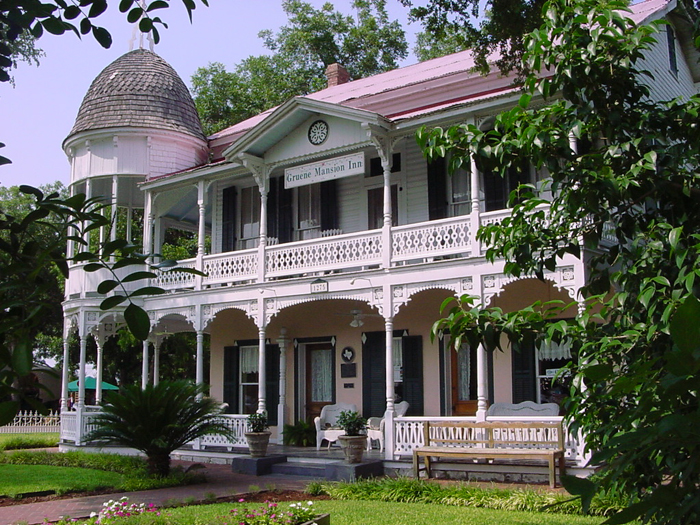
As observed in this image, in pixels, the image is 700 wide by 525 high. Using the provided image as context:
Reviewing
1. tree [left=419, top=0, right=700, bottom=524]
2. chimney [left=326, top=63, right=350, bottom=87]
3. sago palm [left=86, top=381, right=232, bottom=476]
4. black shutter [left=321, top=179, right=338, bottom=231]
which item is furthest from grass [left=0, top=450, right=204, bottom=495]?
chimney [left=326, top=63, right=350, bottom=87]

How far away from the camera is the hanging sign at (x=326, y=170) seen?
1562 centimetres

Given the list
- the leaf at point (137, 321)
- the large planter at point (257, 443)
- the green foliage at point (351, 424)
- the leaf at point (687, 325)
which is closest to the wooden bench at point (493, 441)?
the green foliage at point (351, 424)

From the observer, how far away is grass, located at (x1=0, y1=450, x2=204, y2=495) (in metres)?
13.2

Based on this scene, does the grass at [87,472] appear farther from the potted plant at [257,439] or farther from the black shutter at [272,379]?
the black shutter at [272,379]

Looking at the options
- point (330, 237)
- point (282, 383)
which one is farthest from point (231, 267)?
point (282, 383)

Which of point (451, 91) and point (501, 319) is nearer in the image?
point (501, 319)

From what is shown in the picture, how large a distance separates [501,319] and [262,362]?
1227 centimetres

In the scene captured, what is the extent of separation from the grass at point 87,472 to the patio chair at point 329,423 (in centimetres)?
310

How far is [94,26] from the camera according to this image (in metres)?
3.52

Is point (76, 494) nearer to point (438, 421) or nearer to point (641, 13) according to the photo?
point (438, 421)

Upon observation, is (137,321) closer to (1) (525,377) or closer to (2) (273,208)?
(1) (525,377)

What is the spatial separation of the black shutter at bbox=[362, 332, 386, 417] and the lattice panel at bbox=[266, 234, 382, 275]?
2.43 metres

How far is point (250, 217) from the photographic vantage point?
64.0 feet

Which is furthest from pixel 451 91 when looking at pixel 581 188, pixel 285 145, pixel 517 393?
pixel 581 188
